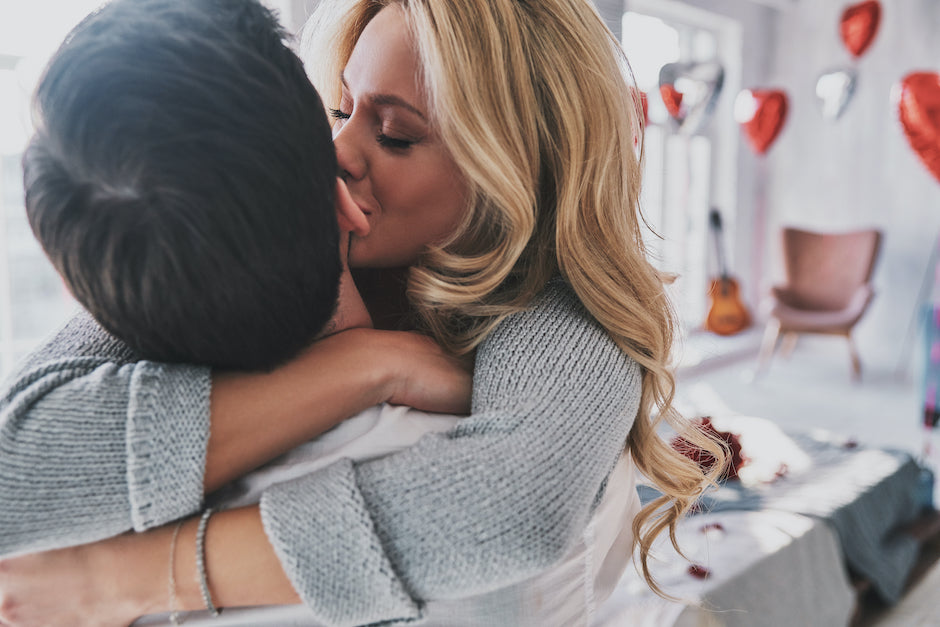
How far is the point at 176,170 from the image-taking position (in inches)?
21.2

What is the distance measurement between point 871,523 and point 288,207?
2.39 metres

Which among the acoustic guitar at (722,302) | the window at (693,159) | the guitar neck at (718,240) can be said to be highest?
the window at (693,159)

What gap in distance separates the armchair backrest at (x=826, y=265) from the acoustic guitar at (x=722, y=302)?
462mm

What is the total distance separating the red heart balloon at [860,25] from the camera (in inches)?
201

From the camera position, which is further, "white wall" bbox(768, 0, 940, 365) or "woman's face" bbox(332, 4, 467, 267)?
"white wall" bbox(768, 0, 940, 365)

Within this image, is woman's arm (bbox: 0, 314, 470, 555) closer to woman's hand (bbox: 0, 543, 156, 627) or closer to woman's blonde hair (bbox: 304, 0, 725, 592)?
woman's hand (bbox: 0, 543, 156, 627)

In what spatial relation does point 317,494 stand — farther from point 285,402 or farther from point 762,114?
point 762,114

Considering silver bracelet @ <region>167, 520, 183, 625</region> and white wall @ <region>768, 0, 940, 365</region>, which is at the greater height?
silver bracelet @ <region>167, 520, 183, 625</region>

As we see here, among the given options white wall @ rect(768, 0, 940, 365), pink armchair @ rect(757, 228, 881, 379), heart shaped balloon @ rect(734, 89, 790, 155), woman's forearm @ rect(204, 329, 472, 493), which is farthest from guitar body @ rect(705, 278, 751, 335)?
woman's forearm @ rect(204, 329, 472, 493)

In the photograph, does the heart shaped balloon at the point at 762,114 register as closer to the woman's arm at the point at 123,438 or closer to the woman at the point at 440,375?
the woman at the point at 440,375

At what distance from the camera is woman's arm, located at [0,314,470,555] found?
0.58 m

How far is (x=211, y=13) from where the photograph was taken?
58 centimetres

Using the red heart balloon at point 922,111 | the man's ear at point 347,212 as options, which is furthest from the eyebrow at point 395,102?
the red heart balloon at point 922,111

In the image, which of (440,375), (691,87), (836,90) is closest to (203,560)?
(440,375)
